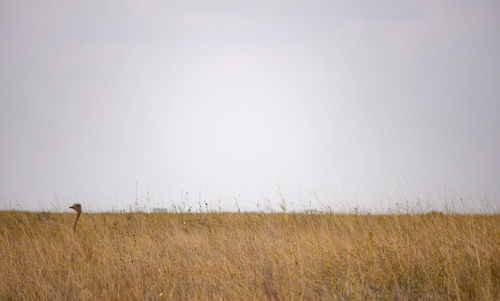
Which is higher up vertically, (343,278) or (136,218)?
(136,218)

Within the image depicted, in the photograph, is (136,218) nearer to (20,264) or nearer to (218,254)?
(20,264)

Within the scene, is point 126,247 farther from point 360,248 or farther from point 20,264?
point 360,248

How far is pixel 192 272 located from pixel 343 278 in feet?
6.73

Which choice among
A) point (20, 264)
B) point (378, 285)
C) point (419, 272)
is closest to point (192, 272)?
point (378, 285)

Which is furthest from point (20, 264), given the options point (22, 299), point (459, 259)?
point (459, 259)

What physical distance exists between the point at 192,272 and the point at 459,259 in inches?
149

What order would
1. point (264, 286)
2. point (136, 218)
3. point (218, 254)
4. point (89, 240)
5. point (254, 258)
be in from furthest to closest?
1. point (136, 218)
2. point (89, 240)
3. point (218, 254)
4. point (254, 258)
5. point (264, 286)

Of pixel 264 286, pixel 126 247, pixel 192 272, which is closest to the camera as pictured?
pixel 264 286

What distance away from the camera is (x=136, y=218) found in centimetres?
981

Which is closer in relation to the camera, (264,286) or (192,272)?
(264,286)

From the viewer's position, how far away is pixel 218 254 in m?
5.56

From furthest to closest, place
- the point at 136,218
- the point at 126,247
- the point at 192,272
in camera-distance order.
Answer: the point at 136,218, the point at 126,247, the point at 192,272

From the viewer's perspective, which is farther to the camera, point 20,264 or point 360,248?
point 20,264

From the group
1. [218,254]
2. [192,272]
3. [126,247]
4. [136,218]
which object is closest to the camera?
[192,272]
